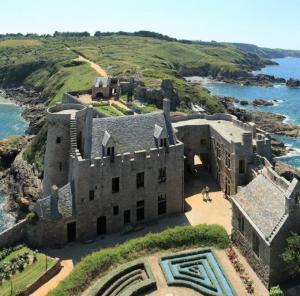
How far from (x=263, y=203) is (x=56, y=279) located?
21.9 metres

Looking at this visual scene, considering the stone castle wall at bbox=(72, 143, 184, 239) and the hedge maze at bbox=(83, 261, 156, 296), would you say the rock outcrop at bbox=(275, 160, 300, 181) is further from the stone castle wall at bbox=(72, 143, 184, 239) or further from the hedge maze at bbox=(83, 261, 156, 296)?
the hedge maze at bbox=(83, 261, 156, 296)

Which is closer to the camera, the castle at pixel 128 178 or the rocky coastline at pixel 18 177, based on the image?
the castle at pixel 128 178

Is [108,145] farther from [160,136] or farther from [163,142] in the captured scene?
[163,142]

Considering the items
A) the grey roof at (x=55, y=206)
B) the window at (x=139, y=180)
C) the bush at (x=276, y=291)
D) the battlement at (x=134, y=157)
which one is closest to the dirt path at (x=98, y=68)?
the battlement at (x=134, y=157)

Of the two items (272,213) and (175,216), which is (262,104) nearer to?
(175,216)

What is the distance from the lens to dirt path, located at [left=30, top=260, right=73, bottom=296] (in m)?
40.8

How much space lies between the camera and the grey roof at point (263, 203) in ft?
128

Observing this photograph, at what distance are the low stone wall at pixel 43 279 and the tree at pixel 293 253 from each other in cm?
2240

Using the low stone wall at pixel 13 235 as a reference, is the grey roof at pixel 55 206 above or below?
above

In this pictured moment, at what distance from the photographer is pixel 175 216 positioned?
54406mm

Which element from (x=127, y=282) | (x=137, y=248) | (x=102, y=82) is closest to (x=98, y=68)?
(x=102, y=82)

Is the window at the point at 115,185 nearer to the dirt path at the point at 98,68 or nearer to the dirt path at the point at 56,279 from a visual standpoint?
the dirt path at the point at 56,279

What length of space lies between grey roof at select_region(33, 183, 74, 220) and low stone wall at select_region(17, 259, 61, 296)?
5543 millimetres

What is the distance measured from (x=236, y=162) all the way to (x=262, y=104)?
136849 mm
